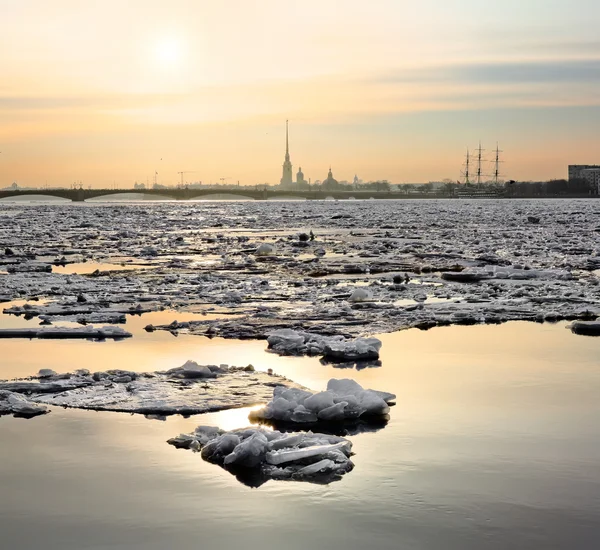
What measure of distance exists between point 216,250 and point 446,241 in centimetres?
1066

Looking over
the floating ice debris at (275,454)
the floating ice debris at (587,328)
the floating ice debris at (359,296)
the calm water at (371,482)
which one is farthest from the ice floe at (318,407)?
the floating ice debris at (359,296)

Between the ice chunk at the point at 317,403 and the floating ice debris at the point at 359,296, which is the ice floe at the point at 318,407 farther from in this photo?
the floating ice debris at the point at 359,296

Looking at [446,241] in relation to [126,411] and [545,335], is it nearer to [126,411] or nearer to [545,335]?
[545,335]

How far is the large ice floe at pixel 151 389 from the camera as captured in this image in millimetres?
8938

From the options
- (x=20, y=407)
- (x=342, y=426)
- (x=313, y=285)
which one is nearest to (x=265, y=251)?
(x=313, y=285)

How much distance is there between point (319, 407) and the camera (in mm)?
Result: 8547

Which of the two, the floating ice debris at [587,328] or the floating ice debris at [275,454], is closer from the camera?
the floating ice debris at [275,454]

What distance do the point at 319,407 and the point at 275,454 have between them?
1.45 meters

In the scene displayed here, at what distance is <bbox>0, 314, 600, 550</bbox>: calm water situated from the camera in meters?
5.68

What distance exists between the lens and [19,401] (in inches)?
356

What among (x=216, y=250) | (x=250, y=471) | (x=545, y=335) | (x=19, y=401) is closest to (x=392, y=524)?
(x=250, y=471)

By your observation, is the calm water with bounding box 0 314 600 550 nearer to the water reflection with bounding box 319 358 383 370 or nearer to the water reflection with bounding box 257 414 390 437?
the water reflection with bounding box 257 414 390 437

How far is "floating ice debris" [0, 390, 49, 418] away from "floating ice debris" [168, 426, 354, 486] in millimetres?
1861

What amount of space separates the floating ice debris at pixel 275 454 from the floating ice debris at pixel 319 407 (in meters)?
0.74
